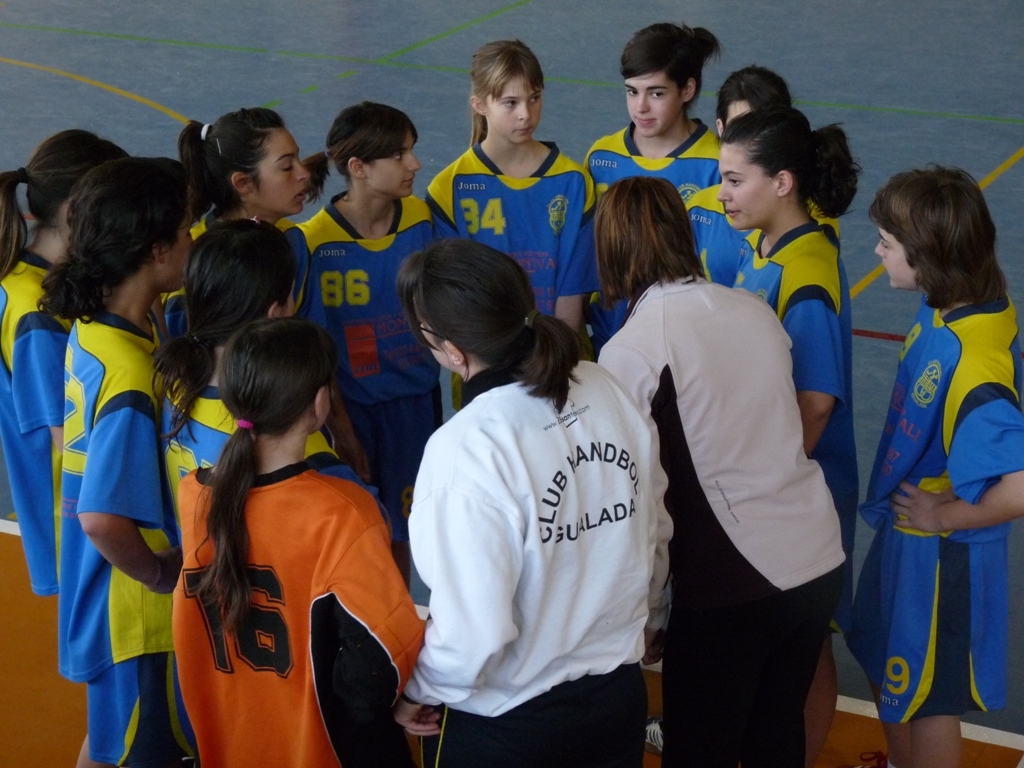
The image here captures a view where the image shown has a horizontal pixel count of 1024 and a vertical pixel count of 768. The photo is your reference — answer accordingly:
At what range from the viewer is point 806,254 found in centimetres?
268

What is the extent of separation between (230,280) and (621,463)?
954 mm

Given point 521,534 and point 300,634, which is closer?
point 521,534

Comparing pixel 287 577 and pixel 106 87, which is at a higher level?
pixel 106 87

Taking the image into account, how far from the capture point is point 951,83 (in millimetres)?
8586

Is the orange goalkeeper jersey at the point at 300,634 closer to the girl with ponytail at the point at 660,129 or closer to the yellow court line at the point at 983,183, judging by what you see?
the girl with ponytail at the point at 660,129

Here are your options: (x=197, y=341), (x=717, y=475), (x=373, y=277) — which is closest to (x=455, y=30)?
(x=373, y=277)

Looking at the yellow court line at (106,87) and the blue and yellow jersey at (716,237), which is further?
the yellow court line at (106,87)

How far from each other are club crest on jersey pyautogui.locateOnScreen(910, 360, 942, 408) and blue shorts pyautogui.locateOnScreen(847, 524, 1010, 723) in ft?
1.12

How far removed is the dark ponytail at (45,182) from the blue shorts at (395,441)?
3.28 ft

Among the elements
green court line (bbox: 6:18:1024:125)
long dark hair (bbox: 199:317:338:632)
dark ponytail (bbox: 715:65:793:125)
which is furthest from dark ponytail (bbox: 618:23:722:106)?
green court line (bbox: 6:18:1024:125)

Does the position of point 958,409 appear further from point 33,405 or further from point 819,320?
point 33,405

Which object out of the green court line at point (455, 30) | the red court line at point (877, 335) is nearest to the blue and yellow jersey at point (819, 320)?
the red court line at point (877, 335)

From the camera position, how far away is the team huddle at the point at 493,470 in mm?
1856

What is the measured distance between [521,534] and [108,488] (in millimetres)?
936
